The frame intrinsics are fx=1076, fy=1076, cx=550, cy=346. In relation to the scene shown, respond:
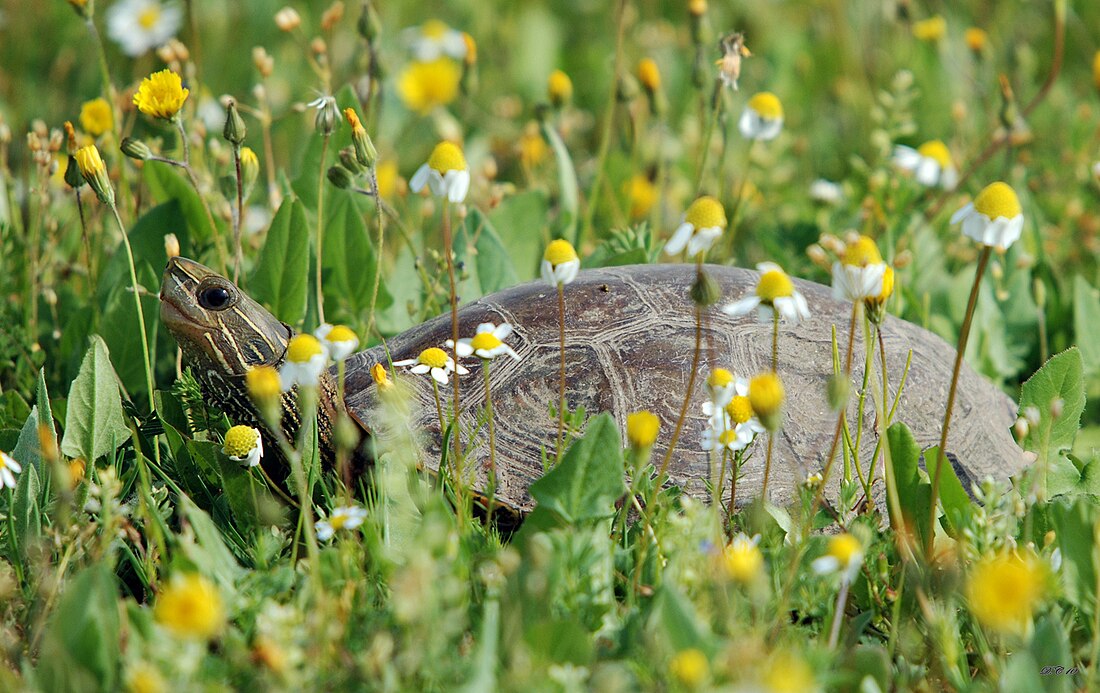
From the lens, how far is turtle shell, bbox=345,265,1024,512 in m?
2.26

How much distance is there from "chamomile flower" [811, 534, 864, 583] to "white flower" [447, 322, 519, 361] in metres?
0.78

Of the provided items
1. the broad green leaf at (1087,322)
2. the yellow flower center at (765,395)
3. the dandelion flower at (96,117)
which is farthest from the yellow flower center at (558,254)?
the broad green leaf at (1087,322)

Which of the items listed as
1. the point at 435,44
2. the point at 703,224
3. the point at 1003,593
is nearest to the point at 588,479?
the point at 703,224

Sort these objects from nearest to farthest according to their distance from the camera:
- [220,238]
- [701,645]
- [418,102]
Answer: [701,645], [220,238], [418,102]

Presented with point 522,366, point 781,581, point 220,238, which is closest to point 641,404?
point 522,366

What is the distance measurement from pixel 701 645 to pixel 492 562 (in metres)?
0.46

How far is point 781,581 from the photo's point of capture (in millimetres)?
1843

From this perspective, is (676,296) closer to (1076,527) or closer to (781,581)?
(781,581)

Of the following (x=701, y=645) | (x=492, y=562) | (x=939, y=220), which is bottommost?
(x=939, y=220)

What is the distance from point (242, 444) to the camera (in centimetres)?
203

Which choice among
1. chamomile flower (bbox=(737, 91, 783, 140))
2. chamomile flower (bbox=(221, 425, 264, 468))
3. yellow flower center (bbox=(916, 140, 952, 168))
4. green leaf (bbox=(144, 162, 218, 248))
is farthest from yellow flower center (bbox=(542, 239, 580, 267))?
yellow flower center (bbox=(916, 140, 952, 168))

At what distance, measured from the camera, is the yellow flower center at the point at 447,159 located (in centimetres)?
199

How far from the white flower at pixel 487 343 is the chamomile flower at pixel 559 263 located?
246mm

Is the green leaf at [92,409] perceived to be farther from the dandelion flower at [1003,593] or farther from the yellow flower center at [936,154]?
the yellow flower center at [936,154]
